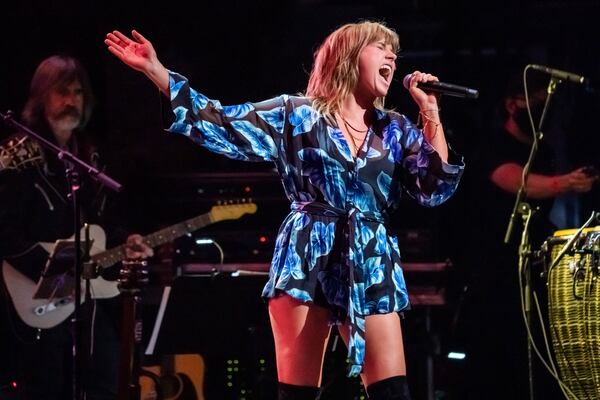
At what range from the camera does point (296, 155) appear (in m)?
3.28

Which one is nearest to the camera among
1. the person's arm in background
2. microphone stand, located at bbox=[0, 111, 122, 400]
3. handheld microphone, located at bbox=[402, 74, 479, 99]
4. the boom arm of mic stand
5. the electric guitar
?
handheld microphone, located at bbox=[402, 74, 479, 99]

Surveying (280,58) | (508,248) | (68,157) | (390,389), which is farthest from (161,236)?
(390,389)

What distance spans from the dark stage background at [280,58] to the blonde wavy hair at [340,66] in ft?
9.54

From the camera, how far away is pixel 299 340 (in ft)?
10.4

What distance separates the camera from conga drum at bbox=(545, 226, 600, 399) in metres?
3.94

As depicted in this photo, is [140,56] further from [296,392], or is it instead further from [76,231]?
[76,231]

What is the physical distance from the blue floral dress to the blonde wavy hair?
94mm

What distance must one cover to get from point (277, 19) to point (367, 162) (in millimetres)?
3698

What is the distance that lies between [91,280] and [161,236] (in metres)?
0.48

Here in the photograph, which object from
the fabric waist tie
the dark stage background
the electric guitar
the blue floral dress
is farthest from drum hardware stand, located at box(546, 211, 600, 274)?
the electric guitar

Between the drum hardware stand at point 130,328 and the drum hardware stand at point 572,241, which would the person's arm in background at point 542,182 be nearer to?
the drum hardware stand at point 572,241

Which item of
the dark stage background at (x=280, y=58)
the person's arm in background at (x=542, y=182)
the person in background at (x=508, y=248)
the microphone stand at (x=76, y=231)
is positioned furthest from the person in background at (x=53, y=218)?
the person's arm in background at (x=542, y=182)

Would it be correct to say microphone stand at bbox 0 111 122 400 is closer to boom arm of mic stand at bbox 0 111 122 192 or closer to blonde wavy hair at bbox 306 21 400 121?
boom arm of mic stand at bbox 0 111 122 192

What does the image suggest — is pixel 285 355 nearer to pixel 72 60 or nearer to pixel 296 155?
pixel 296 155
